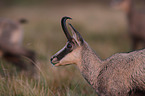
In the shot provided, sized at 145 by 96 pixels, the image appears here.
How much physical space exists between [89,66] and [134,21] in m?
4.65

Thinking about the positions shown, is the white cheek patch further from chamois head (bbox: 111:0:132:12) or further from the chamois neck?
chamois head (bbox: 111:0:132:12)

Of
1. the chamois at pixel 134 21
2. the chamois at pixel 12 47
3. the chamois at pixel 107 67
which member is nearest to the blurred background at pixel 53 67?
the chamois at pixel 12 47

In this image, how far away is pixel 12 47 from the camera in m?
4.82

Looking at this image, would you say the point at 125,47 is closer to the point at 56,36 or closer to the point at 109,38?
the point at 109,38

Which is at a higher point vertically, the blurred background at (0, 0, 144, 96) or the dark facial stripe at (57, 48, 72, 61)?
the dark facial stripe at (57, 48, 72, 61)

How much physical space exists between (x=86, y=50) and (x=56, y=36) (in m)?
6.38

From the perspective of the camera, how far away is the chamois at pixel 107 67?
2.04 metres

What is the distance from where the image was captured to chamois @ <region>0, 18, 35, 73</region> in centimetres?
477

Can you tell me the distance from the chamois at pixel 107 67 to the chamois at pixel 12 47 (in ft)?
8.74

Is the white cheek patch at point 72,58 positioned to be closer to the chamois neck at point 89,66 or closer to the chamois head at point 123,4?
the chamois neck at point 89,66

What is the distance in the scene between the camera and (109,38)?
822 centimetres

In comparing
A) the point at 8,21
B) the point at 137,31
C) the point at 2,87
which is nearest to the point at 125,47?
the point at 137,31

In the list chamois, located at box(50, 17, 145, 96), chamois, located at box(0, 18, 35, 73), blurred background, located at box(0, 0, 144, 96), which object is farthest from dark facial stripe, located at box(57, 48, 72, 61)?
chamois, located at box(0, 18, 35, 73)

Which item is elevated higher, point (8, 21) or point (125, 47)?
point (8, 21)
